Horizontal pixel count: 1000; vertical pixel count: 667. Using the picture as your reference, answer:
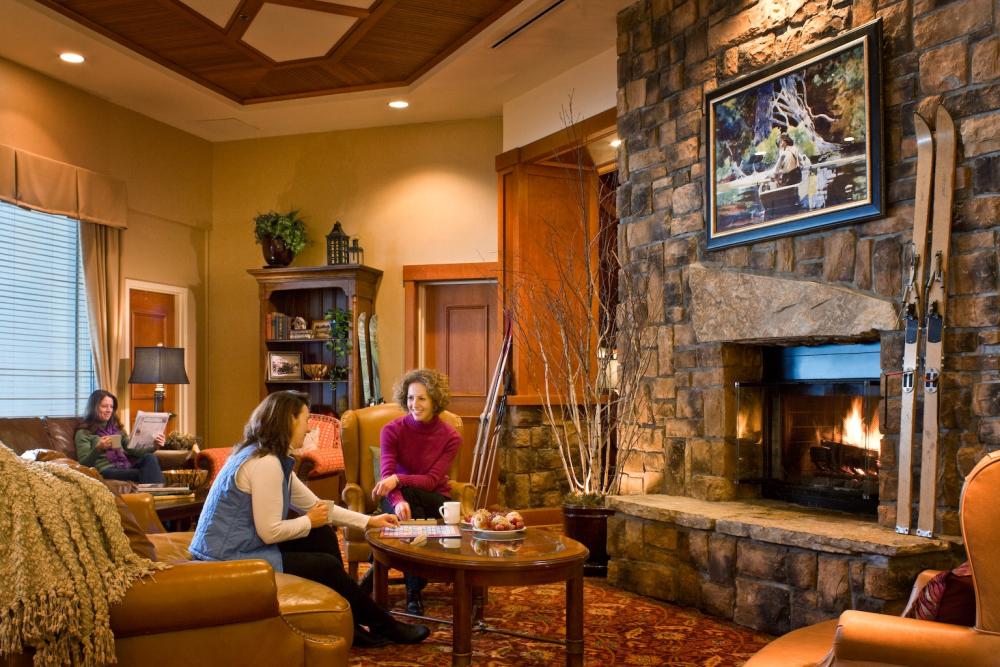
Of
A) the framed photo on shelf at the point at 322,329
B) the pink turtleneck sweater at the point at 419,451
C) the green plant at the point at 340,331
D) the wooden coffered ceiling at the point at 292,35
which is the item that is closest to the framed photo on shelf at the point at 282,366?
the framed photo on shelf at the point at 322,329

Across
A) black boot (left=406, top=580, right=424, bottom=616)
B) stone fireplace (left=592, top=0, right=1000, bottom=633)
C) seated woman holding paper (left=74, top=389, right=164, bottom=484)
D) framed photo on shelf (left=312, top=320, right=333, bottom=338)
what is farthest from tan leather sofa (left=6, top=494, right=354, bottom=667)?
framed photo on shelf (left=312, top=320, right=333, bottom=338)

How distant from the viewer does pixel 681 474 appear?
15.6ft

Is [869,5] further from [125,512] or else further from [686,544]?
[125,512]

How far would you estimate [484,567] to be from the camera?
9.58 ft

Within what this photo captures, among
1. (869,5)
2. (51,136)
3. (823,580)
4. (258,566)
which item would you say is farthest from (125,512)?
(51,136)

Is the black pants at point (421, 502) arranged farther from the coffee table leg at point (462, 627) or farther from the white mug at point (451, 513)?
the coffee table leg at point (462, 627)

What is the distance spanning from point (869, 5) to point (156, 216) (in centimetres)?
585

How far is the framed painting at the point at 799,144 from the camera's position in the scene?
3.74 metres

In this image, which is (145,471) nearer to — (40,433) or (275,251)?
(40,433)

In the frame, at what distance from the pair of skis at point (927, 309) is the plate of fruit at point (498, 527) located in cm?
150

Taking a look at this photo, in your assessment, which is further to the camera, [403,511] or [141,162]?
[141,162]

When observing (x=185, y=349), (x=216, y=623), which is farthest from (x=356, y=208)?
(x=216, y=623)

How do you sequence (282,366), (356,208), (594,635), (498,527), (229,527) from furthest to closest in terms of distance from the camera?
(356,208)
(282,366)
(594,635)
(498,527)
(229,527)

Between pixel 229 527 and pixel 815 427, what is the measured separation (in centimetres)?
284
